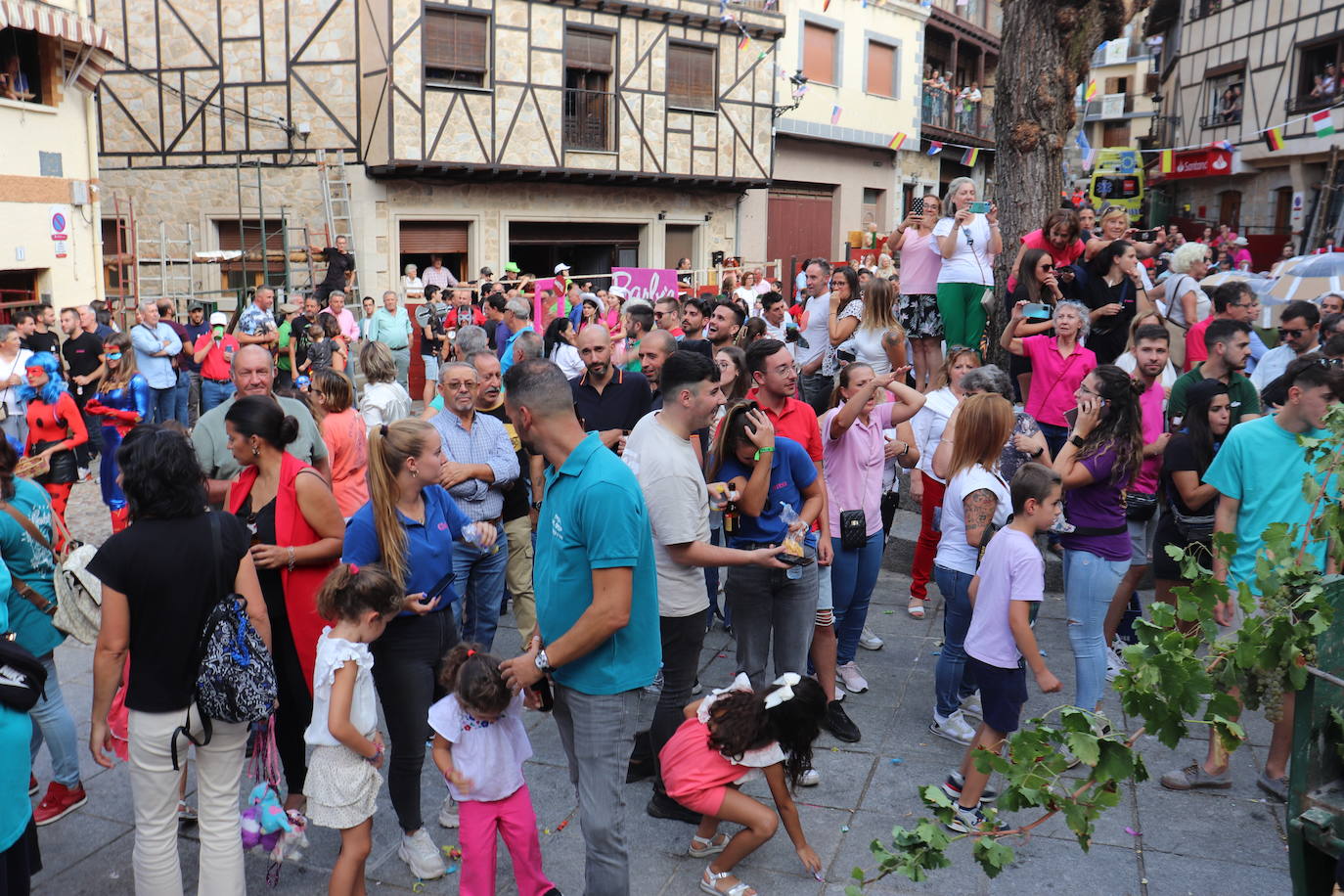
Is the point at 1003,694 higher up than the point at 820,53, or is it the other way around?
the point at 820,53

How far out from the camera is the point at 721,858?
3.96 meters

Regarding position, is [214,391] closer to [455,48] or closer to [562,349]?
[562,349]

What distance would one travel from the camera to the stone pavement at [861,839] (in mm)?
4039

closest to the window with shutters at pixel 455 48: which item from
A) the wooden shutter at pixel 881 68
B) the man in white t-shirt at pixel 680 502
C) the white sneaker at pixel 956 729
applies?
the wooden shutter at pixel 881 68

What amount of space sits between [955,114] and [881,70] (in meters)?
5.46

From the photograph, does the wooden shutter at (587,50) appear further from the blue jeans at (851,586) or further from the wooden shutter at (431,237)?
the blue jeans at (851,586)

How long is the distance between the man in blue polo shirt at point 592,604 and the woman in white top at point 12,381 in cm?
735

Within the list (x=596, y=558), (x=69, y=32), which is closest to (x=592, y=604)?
(x=596, y=558)

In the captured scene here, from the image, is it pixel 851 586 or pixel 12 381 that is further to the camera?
pixel 12 381

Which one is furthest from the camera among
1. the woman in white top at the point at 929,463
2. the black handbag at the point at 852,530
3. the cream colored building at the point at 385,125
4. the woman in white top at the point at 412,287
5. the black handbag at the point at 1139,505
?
the cream colored building at the point at 385,125

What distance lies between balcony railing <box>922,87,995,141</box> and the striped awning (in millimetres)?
22102

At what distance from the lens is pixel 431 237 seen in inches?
790

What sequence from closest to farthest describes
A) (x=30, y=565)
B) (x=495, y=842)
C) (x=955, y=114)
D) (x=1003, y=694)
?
(x=495, y=842), (x=30, y=565), (x=1003, y=694), (x=955, y=114)

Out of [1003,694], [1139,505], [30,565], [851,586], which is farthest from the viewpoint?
[1139,505]
